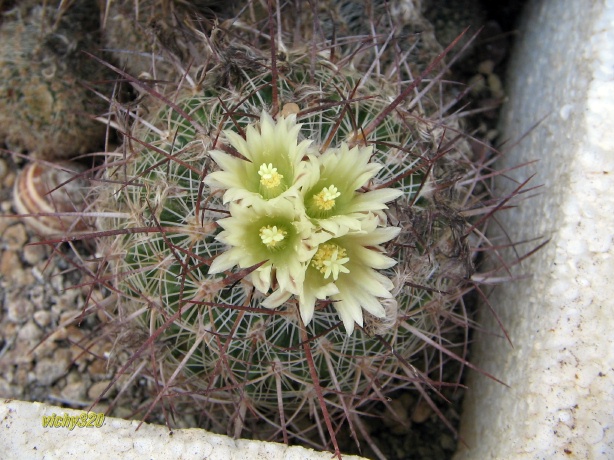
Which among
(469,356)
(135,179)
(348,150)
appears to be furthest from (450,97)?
(135,179)

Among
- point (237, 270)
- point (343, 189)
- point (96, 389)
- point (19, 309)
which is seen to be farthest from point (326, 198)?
point (19, 309)

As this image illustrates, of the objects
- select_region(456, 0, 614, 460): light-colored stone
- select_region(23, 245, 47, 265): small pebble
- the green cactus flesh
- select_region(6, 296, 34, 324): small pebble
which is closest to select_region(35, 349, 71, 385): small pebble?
select_region(6, 296, 34, 324): small pebble

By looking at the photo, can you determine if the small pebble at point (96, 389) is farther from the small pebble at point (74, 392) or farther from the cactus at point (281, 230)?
the cactus at point (281, 230)

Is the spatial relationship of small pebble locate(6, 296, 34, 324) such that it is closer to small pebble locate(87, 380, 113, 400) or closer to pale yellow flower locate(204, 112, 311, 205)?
small pebble locate(87, 380, 113, 400)

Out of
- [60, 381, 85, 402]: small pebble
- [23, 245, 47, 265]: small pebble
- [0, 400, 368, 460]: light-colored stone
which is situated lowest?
[60, 381, 85, 402]: small pebble

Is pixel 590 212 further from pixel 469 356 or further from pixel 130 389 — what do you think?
pixel 130 389

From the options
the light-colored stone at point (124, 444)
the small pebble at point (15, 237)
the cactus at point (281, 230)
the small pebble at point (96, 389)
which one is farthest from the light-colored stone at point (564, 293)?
the small pebble at point (15, 237)

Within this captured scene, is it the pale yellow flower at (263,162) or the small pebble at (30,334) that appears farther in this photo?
the small pebble at (30,334)
